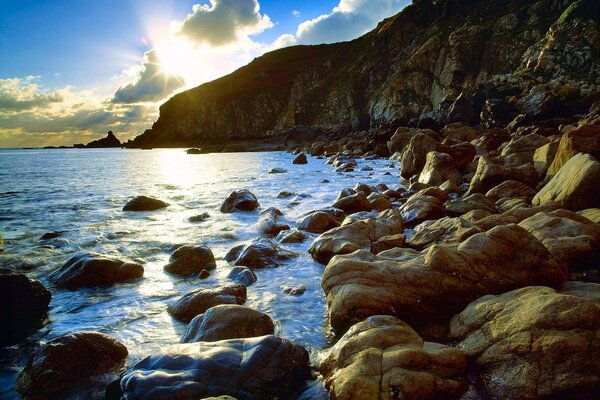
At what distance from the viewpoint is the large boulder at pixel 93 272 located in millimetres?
6266

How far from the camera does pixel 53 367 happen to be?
3643 millimetres

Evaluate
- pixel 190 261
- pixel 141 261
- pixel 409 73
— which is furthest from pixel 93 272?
pixel 409 73

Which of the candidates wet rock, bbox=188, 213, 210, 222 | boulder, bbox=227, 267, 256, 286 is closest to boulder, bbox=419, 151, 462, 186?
wet rock, bbox=188, 213, 210, 222

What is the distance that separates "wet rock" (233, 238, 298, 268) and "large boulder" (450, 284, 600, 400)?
156 inches

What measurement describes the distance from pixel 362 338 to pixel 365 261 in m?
1.66

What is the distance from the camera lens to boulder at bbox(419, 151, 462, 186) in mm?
14438

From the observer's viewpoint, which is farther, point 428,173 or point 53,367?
point 428,173

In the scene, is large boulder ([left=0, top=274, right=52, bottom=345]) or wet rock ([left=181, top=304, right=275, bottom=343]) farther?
large boulder ([left=0, top=274, right=52, bottom=345])

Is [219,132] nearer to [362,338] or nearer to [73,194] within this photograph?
[73,194]

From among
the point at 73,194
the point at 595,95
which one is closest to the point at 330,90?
the point at 595,95

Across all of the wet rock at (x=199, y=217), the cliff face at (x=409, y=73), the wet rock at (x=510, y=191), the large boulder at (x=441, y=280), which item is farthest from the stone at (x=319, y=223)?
the cliff face at (x=409, y=73)

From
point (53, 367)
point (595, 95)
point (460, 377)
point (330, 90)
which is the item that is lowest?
point (460, 377)

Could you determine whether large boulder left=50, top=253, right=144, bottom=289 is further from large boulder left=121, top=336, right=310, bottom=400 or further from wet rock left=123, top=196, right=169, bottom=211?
wet rock left=123, top=196, right=169, bottom=211

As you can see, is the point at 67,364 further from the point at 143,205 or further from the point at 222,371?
the point at 143,205
